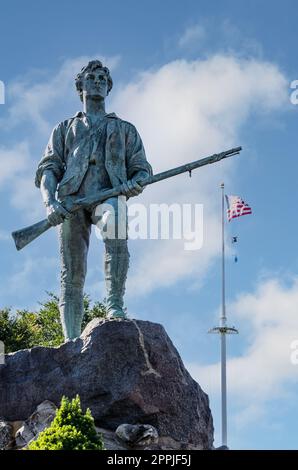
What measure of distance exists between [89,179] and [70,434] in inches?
177

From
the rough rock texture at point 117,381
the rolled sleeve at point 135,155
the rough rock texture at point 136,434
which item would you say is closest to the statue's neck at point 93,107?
the rolled sleeve at point 135,155

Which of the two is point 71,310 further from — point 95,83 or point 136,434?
point 95,83

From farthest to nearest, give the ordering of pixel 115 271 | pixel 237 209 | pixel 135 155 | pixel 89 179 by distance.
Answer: pixel 237 209, pixel 135 155, pixel 89 179, pixel 115 271

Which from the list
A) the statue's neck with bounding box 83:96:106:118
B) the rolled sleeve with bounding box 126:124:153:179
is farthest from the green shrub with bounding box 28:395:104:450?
the statue's neck with bounding box 83:96:106:118

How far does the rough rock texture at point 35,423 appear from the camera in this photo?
11.3m

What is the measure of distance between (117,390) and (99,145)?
3.88 m

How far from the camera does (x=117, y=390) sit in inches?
444

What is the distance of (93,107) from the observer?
13781 mm

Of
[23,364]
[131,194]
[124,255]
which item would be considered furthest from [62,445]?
Result: [131,194]

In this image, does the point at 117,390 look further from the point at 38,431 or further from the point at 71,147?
the point at 71,147

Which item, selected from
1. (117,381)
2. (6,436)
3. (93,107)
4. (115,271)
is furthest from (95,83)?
(6,436)

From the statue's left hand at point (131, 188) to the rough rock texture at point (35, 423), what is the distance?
3224 mm

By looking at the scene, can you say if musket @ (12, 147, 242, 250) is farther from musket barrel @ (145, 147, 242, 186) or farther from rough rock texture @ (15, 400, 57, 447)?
rough rock texture @ (15, 400, 57, 447)

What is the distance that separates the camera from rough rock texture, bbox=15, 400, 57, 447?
37.0ft
